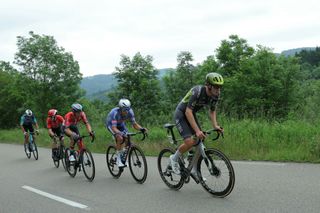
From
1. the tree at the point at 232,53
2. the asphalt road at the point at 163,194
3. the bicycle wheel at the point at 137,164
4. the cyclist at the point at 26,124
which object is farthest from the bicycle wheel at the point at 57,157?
the tree at the point at 232,53

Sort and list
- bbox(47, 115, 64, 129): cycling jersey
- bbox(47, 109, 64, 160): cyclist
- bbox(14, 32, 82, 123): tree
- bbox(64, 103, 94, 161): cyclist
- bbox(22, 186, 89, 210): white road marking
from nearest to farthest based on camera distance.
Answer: bbox(22, 186, 89, 210): white road marking
bbox(64, 103, 94, 161): cyclist
bbox(47, 109, 64, 160): cyclist
bbox(47, 115, 64, 129): cycling jersey
bbox(14, 32, 82, 123): tree

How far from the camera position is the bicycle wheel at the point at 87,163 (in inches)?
367

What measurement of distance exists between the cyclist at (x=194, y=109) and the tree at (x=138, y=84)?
4408cm

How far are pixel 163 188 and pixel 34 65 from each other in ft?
121

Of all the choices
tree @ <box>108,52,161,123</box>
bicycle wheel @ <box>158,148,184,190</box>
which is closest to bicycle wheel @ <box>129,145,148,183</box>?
bicycle wheel @ <box>158,148,184,190</box>

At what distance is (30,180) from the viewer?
1002cm

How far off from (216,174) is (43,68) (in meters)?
37.9

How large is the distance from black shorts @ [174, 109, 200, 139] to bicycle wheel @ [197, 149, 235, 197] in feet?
1.53

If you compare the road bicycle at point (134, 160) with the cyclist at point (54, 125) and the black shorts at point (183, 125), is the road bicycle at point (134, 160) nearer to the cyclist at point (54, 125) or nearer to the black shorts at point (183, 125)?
the black shorts at point (183, 125)

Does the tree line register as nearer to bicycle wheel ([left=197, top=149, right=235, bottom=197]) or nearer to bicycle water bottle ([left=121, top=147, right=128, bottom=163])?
bicycle water bottle ([left=121, top=147, right=128, bottom=163])

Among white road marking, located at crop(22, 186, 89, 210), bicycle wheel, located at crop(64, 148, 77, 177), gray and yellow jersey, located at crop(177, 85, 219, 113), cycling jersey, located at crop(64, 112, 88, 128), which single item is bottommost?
white road marking, located at crop(22, 186, 89, 210)

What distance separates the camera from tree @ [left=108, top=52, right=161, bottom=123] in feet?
174

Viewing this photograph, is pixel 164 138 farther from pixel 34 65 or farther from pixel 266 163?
pixel 34 65

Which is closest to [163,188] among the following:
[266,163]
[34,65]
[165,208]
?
[165,208]
